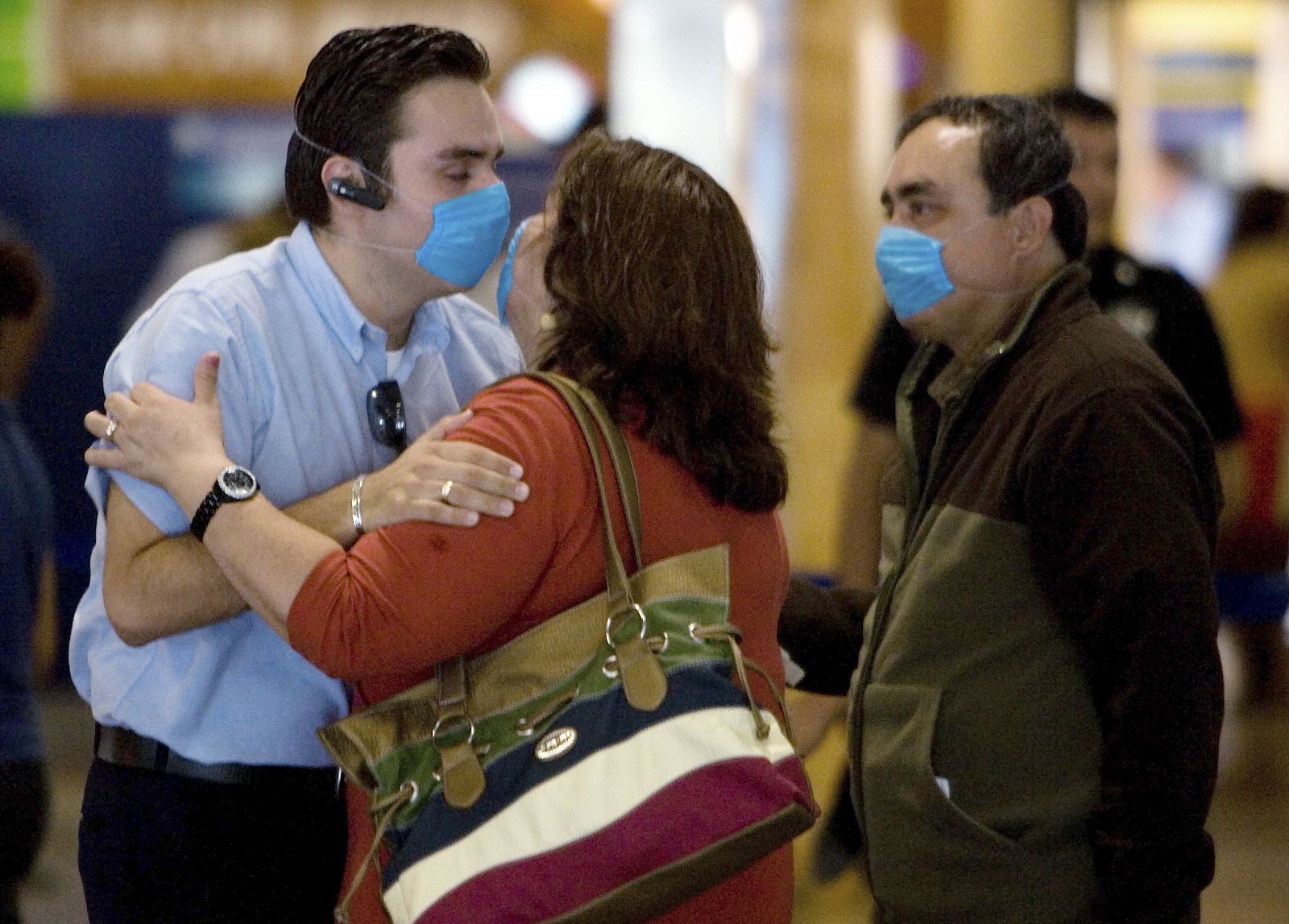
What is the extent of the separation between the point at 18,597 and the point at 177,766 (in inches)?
45.4

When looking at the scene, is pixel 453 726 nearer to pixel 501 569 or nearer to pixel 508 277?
pixel 501 569

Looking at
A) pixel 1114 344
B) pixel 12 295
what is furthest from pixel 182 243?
pixel 1114 344

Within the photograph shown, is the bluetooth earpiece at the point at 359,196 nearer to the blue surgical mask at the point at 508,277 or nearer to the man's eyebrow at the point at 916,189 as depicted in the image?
the blue surgical mask at the point at 508,277

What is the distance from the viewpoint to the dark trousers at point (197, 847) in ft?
5.99

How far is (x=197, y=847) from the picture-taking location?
1837mm

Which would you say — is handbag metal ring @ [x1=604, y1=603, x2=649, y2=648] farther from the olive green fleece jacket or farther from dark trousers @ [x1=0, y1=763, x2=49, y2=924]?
dark trousers @ [x1=0, y1=763, x2=49, y2=924]

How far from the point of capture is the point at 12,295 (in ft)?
9.36

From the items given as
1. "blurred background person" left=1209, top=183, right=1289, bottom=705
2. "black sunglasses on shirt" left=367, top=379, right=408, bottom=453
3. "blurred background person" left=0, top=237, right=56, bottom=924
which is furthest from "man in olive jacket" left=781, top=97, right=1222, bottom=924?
"blurred background person" left=1209, top=183, right=1289, bottom=705

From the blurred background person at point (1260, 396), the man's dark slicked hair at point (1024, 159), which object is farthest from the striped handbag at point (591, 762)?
the blurred background person at point (1260, 396)

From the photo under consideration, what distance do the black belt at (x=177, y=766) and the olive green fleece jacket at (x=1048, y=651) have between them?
30.1 inches

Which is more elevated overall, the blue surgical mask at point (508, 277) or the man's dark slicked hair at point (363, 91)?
the man's dark slicked hair at point (363, 91)

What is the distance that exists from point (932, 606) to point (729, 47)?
3.20 m

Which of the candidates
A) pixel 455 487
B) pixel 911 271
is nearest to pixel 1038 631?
pixel 911 271

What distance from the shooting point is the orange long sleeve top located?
1.52 meters
